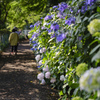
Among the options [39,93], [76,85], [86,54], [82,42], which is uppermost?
[82,42]

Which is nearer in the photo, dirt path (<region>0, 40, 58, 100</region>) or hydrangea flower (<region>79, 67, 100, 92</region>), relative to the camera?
hydrangea flower (<region>79, 67, 100, 92</region>)

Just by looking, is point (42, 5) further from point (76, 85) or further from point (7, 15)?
point (76, 85)

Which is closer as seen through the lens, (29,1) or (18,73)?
(18,73)

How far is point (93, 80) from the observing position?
88cm

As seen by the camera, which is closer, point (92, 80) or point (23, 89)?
point (92, 80)

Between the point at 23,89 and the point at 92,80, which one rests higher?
the point at 92,80

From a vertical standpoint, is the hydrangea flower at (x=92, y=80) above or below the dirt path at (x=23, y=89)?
above

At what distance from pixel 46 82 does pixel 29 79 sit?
2.94 ft

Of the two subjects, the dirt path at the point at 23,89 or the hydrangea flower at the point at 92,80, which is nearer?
the hydrangea flower at the point at 92,80

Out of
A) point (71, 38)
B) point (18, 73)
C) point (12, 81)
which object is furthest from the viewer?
point (18, 73)

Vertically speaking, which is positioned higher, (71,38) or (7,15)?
(7,15)

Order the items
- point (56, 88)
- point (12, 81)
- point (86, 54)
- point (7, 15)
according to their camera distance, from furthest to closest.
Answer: point (7, 15) → point (12, 81) → point (56, 88) → point (86, 54)

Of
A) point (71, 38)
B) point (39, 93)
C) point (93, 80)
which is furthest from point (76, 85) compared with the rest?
point (39, 93)

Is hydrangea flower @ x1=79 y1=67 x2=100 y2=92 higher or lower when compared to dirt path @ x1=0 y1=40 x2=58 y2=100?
higher
